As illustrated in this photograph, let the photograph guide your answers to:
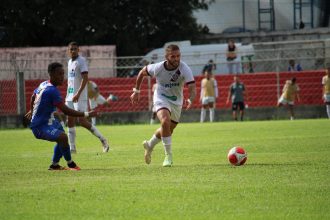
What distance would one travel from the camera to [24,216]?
8.98m

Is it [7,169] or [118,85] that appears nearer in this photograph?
[7,169]

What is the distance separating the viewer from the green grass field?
29.7 ft

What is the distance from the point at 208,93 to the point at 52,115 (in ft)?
80.5

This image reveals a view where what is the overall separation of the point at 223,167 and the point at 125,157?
3549 millimetres

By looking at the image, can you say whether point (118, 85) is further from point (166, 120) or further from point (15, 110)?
point (166, 120)

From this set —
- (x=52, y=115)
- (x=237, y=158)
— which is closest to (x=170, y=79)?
(x=237, y=158)

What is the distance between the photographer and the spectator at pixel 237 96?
3756 centimetres

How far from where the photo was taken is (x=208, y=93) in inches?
1515

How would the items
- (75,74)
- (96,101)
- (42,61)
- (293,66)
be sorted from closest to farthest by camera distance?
(75,74) → (96,101) → (293,66) → (42,61)

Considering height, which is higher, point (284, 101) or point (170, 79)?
point (170, 79)

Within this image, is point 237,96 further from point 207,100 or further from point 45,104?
point 45,104

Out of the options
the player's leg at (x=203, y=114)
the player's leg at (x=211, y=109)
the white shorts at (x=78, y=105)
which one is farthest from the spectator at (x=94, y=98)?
the white shorts at (x=78, y=105)

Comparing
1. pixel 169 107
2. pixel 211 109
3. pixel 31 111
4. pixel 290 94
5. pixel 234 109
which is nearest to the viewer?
pixel 31 111

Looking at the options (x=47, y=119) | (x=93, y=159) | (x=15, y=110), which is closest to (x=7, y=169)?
(x=47, y=119)
